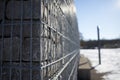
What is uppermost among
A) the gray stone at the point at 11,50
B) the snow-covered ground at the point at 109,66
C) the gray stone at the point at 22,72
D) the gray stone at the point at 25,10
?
the gray stone at the point at 25,10

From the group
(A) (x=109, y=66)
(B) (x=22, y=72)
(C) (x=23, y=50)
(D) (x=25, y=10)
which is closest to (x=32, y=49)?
(C) (x=23, y=50)

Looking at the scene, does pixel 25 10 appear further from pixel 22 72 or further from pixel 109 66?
pixel 109 66

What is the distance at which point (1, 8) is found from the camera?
182cm

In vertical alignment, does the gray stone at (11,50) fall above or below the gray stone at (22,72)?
above

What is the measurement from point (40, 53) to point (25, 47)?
0.12 metres

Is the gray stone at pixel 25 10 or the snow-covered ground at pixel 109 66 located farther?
the snow-covered ground at pixel 109 66

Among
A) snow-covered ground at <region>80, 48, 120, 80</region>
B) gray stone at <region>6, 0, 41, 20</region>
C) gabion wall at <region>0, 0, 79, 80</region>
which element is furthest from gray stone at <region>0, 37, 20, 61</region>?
snow-covered ground at <region>80, 48, 120, 80</region>

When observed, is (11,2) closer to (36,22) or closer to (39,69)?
(36,22)

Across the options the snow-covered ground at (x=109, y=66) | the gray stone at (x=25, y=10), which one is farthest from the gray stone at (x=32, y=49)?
the snow-covered ground at (x=109, y=66)

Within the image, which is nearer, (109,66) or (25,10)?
(25,10)

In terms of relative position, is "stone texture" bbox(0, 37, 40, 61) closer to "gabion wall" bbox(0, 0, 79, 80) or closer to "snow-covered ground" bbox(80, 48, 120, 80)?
"gabion wall" bbox(0, 0, 79, 80)

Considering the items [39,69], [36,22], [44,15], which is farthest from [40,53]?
[44,15]

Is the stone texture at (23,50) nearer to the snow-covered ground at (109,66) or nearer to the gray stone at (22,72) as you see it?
the gray stone at (22,72)

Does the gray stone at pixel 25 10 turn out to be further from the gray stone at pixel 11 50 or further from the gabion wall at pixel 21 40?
the gray stone at pixel 11 50
